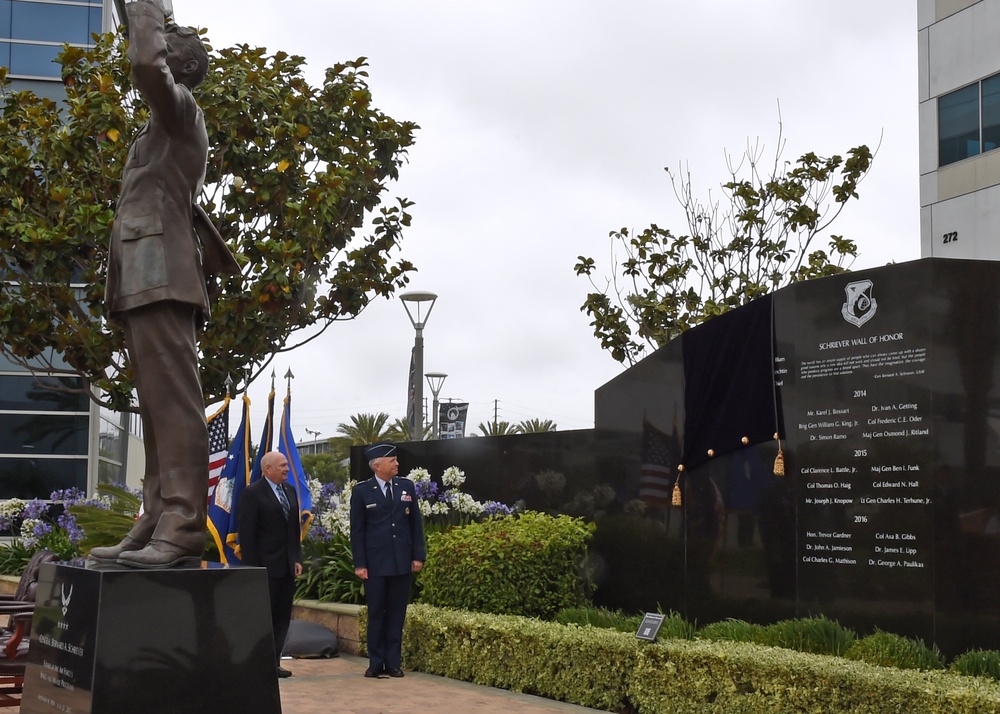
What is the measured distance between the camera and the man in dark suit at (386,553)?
10.5 m

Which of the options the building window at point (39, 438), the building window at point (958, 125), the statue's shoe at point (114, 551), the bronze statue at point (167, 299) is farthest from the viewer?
the building window at point (958, 125)

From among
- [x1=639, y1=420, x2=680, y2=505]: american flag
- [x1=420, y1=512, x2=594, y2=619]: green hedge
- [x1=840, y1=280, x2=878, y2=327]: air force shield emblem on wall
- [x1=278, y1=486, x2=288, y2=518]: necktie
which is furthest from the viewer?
[x1=420, y1=512, x2=594, y2=619]: green hedge

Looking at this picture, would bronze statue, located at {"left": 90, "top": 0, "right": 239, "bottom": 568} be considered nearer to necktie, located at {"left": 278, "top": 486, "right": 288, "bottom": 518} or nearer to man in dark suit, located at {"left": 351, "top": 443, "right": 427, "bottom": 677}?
necktie, located at {"left": 278, "top": 486, "right": 288, "bottom": 518}

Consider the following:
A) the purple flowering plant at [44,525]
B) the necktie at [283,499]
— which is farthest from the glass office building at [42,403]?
the necktie at [283,499]

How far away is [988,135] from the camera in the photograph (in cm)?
2494

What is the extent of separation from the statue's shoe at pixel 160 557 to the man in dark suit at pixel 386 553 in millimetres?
4713

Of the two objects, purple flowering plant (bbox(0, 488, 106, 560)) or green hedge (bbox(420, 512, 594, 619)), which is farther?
purple flowering plant (bbox(0, 488, 106, 560))

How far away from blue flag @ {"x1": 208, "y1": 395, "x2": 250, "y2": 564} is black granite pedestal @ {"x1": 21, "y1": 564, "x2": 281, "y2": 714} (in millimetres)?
5994

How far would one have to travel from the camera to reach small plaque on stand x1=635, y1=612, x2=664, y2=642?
8664 millimetres

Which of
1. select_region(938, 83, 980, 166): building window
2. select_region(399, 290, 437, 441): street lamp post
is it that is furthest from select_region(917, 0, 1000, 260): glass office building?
select_region(399, 290, 437, 441): street lamp post

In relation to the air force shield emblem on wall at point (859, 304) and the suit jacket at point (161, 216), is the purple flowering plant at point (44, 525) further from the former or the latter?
the air force shield emblem on wall at point (859, 304)

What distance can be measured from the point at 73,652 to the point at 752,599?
5.57 m

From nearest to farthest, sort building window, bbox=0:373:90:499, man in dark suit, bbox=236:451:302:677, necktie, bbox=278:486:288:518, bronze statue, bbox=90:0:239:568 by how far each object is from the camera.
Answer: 1. bronze statue, bbox=90:0:239:568
2. man in dark suit, bbox=236:451:302:677
3. necktie, bbox=278:486:288:518
4. building window, bbox=0:373:90:499

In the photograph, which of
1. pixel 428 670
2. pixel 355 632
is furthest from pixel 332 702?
pixel 355 632
